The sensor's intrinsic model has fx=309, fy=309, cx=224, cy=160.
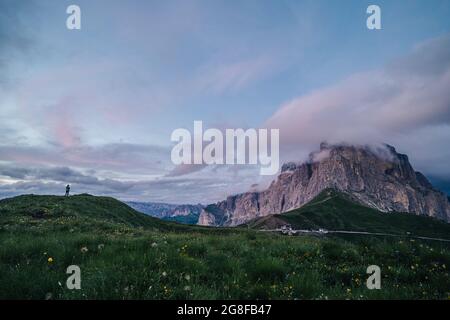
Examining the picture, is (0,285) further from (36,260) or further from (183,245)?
(183,245)

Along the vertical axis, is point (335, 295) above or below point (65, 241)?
below

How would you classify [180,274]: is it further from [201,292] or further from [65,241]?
[65,241]

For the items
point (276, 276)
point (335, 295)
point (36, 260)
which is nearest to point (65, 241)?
point (36, 260)

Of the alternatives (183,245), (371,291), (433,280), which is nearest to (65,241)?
(183,245)

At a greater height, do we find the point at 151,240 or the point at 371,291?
the point at 151,240

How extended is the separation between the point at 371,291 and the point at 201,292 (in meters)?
3.81

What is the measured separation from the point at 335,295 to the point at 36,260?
743cm

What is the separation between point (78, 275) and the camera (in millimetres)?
6629

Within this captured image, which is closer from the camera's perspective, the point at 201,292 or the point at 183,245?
the point at 201,292

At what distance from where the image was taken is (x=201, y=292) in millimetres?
6109
